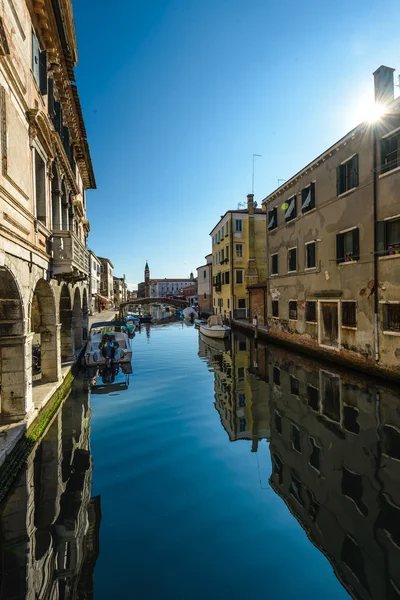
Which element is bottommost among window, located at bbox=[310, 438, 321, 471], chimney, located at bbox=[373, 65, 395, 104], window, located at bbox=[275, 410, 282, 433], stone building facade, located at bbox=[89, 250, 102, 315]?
window, located at bbox=[275, 410, 282, 433]

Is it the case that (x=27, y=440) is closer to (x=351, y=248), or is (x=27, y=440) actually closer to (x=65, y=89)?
(x=65, y=89)

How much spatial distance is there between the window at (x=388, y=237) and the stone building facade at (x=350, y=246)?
4cm

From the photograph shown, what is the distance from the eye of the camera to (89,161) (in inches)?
817

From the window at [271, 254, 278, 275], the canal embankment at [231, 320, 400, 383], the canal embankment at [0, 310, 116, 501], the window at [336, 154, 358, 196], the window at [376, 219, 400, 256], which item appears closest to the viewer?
the canal embankment at [0, 310, 116, 501]

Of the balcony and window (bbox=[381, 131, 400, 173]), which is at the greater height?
window (bbox=[381, 131, 400, 173])

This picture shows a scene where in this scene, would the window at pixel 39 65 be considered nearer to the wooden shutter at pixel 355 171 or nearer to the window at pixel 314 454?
the window at pixel 314 454

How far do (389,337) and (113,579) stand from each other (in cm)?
1123

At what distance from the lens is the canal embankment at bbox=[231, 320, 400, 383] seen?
A: 11934 mm

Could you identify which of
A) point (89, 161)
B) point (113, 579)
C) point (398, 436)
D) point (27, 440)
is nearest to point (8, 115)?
point (27, 440)

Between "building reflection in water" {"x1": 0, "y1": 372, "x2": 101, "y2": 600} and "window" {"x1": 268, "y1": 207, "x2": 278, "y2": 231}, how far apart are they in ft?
63.8

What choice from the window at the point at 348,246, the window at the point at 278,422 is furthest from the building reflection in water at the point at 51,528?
the window at the point at 348,246

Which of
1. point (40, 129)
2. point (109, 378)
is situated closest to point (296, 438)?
point (109, 378)

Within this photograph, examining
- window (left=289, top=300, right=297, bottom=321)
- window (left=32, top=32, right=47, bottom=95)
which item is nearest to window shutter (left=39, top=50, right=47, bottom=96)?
window (left=32, top=32, right=47, bottom=95)

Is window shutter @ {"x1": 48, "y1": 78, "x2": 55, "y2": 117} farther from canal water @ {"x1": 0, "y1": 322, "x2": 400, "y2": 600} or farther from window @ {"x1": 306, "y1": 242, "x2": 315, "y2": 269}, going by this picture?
window @ {"x1": 306, "y1": 242, "x2": 315, "y2": 269}
